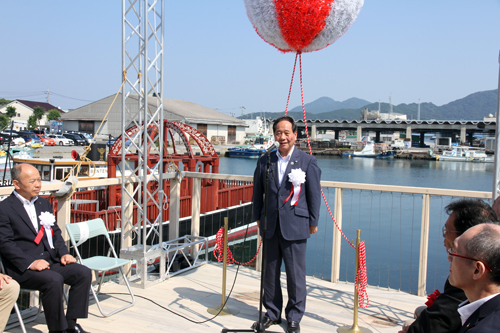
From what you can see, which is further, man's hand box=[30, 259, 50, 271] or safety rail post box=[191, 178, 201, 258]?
safety rail post box=[191, 178, 201, 258]

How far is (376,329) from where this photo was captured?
359 centimetres

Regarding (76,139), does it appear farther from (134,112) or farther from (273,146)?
(273,146)

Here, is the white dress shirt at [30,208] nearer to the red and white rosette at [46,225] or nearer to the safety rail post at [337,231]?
the red and white rosette at [46,225]

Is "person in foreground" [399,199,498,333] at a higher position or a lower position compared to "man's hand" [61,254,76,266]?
higher

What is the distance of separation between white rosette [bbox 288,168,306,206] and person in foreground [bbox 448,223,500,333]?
1.90 m

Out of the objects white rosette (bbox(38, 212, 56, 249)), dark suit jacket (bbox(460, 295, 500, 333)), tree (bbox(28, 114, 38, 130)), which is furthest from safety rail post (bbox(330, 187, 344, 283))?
tree (bbox(28, 114, 38, 130))

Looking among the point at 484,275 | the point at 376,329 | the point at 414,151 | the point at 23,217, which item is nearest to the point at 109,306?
the point at 23,217

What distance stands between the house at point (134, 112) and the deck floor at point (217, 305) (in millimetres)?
41967

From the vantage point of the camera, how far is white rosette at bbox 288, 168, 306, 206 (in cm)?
343

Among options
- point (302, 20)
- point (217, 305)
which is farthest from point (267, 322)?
point (302, 20)

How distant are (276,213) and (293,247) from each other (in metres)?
0.31

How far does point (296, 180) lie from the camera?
343 centimetres

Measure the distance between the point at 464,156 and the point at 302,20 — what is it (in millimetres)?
59526

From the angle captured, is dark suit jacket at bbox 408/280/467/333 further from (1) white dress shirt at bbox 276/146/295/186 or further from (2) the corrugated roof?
(2) the corrugated roof
